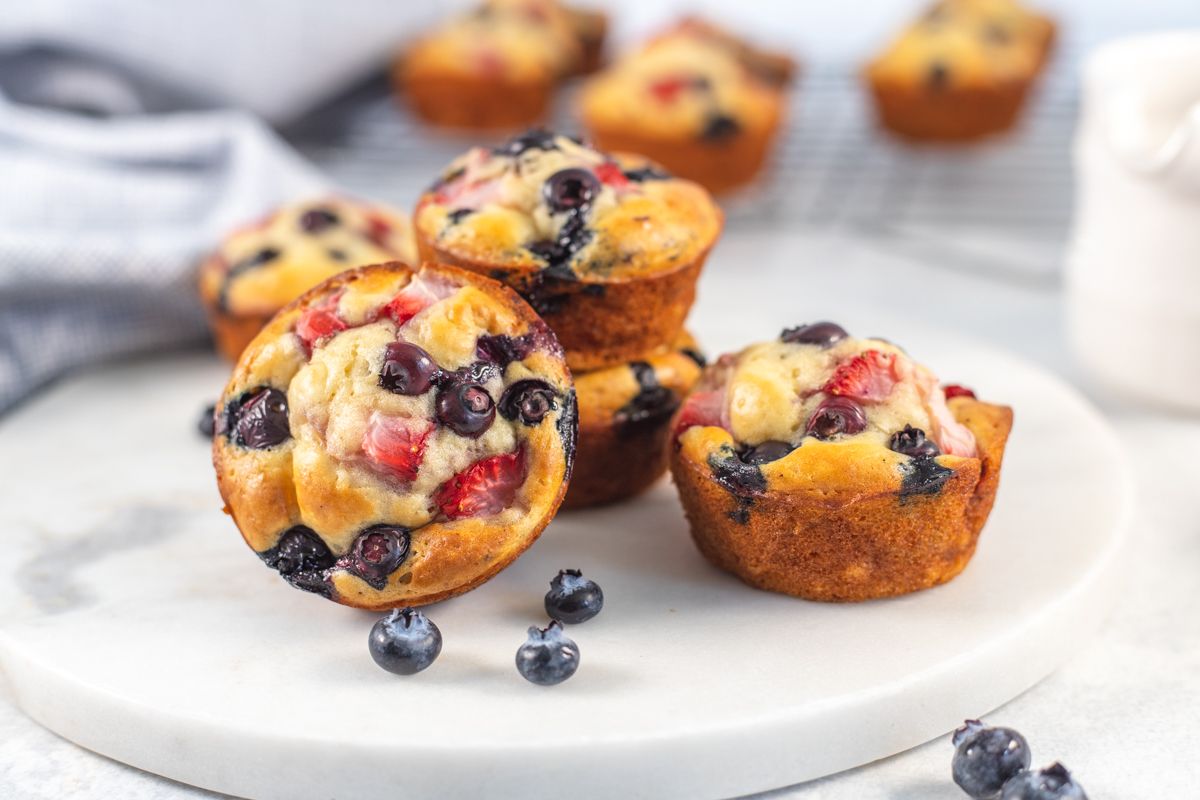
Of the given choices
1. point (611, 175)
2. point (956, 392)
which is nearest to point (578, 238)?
point (611, 175)

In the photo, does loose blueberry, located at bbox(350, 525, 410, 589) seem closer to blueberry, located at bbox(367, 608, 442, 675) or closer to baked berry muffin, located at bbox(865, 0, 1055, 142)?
blueberry, located at bbox(367, 608, 442, 675)

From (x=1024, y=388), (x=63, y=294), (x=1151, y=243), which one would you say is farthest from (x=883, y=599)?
(x=63, y=294)

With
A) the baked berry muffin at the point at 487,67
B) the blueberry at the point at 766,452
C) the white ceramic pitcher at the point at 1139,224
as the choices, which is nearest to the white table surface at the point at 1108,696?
the white ceramic pitcher at the point at 1139,224

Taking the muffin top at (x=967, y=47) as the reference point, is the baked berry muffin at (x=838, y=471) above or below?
above

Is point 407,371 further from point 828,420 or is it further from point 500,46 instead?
point 500,46

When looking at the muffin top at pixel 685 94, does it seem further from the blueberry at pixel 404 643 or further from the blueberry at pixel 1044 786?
the blueberry at pixel 1044 786

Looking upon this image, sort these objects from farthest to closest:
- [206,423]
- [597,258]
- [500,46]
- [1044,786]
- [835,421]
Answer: [500,46] < [206,423] < [597,258] < [835,421] < [1044,786]
